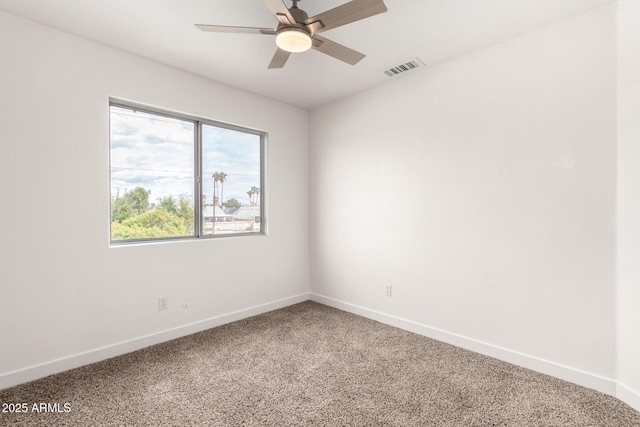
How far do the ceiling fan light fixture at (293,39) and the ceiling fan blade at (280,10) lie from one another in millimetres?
54

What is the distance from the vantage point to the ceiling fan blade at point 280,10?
1602 millimetres

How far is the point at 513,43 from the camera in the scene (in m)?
2.50

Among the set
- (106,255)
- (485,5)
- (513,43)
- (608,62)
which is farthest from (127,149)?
(608,62)

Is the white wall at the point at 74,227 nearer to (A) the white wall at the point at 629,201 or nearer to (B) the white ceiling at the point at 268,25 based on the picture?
(B) the white ceiling at the point at 268,25

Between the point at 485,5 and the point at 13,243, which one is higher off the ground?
the point at 485,5

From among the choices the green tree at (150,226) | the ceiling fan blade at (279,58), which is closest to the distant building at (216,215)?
the green tree at (150,226)

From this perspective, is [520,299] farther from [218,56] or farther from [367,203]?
[218,56]

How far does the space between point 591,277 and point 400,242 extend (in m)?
1.54

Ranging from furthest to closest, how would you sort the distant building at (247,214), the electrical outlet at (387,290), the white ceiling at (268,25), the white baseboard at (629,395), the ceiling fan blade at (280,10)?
the distant building at (247,214), the electrical outlet at (387,290), the white ceiling at (268,25), the white baseboard at (629,395), the ceiling fan blade at (280,10)

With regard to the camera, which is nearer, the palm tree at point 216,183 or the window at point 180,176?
the window at point 180,176

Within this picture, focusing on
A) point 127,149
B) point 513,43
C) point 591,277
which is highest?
point 513,43

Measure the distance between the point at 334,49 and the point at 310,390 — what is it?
234cm

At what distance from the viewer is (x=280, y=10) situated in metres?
1.66

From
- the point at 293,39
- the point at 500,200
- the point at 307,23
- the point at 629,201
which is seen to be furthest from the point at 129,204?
the point at 629,201
